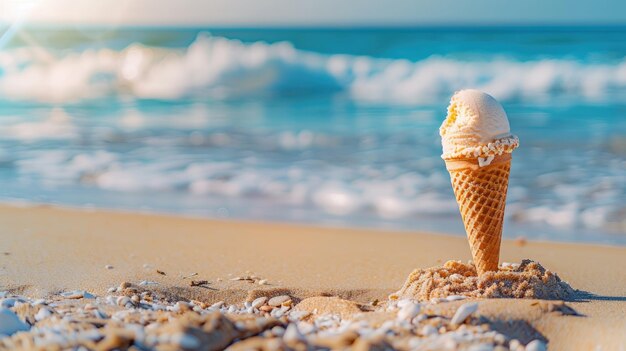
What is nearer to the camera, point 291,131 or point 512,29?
point 291,131

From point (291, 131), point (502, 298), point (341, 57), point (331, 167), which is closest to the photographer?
point (502, 298)

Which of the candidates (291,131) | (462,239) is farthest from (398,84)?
(462,239)

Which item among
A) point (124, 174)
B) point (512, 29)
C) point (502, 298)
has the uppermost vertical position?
point (512, 29)

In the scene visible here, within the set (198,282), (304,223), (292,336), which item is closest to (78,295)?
(198,282)

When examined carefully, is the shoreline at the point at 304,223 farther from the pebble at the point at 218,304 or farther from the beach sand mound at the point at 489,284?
the pebble at the point at 218,304

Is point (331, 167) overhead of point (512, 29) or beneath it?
beneath

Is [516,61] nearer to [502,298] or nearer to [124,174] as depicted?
[124,174]

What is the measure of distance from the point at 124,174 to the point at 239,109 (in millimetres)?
6844

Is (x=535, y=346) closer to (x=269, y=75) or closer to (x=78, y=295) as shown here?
(x=78, y=295)

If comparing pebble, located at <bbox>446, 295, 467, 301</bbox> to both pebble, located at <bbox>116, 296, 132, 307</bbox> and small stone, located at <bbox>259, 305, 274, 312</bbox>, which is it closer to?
small stone, located at <bbox>259, 305, 274, 312</bbox>

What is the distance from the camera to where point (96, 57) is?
67.3ft

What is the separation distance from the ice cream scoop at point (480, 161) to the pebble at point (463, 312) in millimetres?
739

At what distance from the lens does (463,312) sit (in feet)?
8.71

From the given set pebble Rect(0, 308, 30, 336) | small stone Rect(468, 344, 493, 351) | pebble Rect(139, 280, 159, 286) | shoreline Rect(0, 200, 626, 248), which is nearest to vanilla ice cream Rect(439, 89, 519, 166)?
small stone Rect(468, 344, 493, 351)
